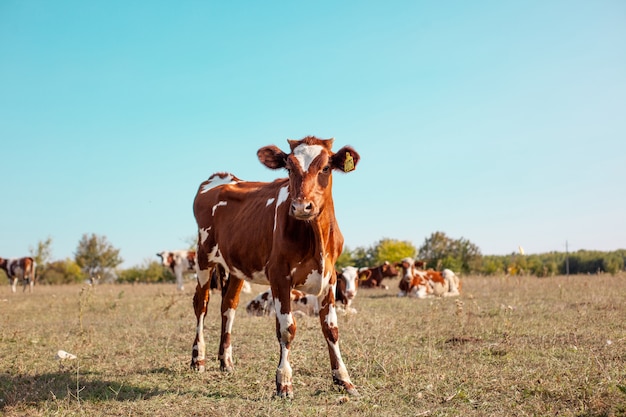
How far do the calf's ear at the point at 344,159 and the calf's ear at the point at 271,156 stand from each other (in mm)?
690

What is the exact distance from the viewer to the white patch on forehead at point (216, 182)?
931cm

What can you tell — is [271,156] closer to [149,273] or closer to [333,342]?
[333,342]

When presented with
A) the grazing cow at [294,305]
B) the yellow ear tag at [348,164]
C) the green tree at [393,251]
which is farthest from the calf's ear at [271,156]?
the green tree at [393,251]

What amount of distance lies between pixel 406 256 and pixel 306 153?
38.4 metres

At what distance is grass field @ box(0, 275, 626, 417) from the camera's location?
18.5ft

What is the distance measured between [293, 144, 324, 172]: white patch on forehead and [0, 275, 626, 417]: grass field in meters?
2.53

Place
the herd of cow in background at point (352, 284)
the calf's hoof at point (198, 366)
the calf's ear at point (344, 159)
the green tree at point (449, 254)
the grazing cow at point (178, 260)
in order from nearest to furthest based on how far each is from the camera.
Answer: the calf's ear at point (344, 159)
the calf's hoof at point (198, 366)
the herd of cow in background at point (352, 284)
the grazing cow at point (178, 260)
the green tree at point (449, 254)

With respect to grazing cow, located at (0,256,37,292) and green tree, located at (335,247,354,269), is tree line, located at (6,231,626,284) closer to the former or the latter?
green tree, located at (335,247,354,269)

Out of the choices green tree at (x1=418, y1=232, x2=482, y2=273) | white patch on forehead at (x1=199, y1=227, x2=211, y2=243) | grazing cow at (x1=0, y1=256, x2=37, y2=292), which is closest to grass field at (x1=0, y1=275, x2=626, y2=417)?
white patch on forehead at (x1=199, y1=227, x2=211, y2=243)

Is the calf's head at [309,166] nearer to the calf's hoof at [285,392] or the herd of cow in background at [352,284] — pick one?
the calf's hoof at [285,392]

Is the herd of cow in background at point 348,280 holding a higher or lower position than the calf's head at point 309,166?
lower

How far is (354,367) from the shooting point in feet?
23.8

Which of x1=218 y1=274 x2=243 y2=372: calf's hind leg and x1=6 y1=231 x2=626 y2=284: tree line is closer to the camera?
x1=218 y1=274 x2=243 y2=372: calf's hind leg

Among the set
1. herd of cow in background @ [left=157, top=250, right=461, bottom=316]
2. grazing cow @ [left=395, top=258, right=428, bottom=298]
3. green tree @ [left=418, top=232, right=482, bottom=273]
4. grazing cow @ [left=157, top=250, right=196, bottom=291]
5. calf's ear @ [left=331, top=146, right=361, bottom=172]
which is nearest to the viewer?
calf's ear @ [left=331, top=146, right=361, bottom=172]
